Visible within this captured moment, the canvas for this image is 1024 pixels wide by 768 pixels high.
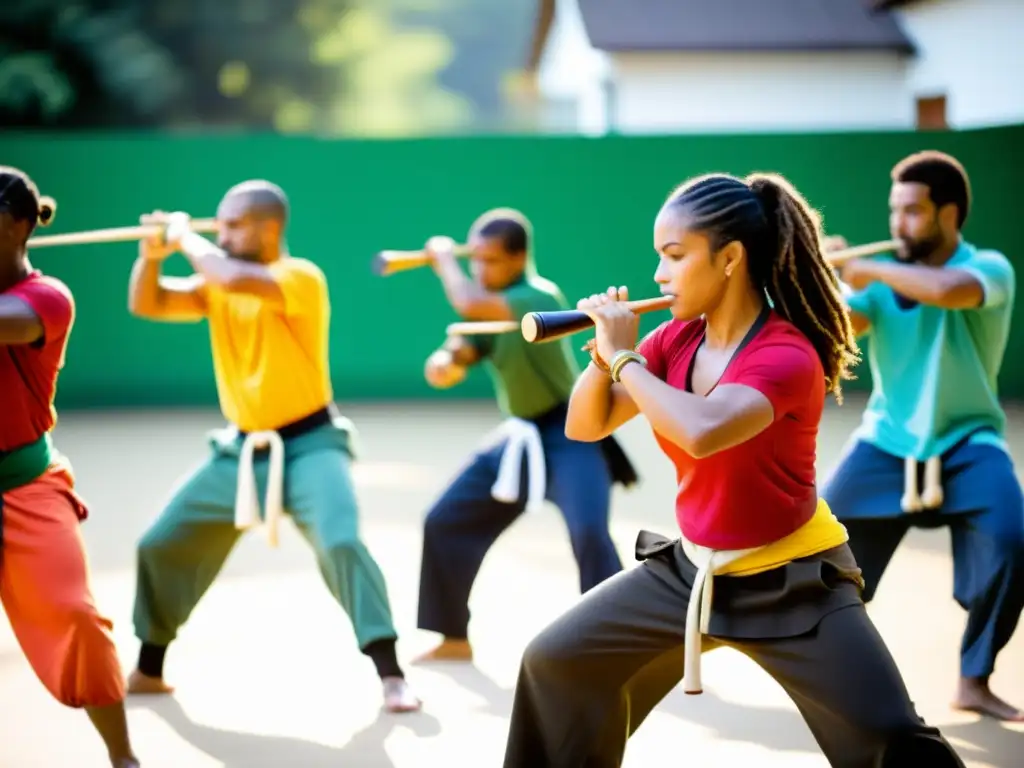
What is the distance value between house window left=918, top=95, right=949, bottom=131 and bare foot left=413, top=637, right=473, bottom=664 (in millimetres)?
14148

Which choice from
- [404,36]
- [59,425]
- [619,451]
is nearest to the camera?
[619,451]

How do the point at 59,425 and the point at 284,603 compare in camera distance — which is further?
the point at 59,425

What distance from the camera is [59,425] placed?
11.3 m

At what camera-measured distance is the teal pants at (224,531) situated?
458cm

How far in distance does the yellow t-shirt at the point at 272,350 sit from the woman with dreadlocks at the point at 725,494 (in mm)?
1792

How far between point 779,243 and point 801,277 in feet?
0.30

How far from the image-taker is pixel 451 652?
5168 millimetres

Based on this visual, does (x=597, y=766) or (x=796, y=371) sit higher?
(x=796, y=371)

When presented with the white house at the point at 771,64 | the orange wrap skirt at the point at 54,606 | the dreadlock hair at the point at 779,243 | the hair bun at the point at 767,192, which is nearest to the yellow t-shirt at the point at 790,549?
the dreadlock hair at the point at 779,243

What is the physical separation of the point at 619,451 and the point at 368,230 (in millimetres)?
7256

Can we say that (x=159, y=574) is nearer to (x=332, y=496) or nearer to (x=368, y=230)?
(x=332, y=496)

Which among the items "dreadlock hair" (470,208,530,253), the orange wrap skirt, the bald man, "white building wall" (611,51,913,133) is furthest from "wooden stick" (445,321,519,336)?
"white building wall" (611,51,913,133)

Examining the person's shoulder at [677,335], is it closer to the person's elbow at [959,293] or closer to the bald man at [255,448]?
the person's elbow at [959,293]

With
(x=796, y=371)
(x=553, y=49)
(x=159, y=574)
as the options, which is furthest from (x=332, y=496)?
(x=553, y=49)
